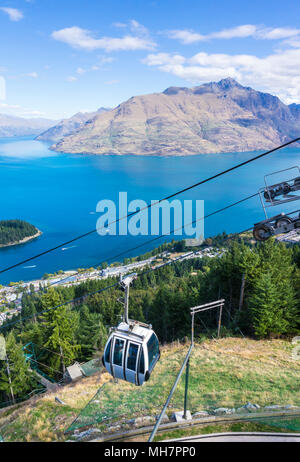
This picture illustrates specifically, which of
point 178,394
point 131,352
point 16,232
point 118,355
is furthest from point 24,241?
point 178,394

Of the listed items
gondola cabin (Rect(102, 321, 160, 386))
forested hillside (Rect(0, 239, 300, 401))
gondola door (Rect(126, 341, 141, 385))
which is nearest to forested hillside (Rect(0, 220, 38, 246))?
forested hillside (Rect(0, 239, 300, 401))

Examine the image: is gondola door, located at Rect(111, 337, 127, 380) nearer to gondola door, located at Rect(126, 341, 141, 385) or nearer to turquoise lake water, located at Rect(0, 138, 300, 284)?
gondola door, located at Rect(126, 341, 141, 385)

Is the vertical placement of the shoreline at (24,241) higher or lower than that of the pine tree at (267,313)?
lower

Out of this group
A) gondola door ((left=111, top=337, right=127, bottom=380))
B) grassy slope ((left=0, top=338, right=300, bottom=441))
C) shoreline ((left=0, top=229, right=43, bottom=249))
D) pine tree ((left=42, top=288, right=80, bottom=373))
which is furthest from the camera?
shoreline ((left=0, top=229, right=43, bottom=249))

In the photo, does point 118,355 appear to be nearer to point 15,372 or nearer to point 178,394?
point 178,394

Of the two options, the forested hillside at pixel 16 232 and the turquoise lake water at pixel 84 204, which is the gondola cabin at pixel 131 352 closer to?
the turquoise lake water at pixel 84 204

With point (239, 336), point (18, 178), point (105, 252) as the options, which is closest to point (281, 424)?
point (239, 336)

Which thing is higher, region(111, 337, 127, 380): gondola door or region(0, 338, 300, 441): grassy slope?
region(111, 337, 127, 380): gondola door

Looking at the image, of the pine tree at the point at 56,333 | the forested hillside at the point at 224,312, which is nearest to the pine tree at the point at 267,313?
the forested hillside at the point at 224,312
